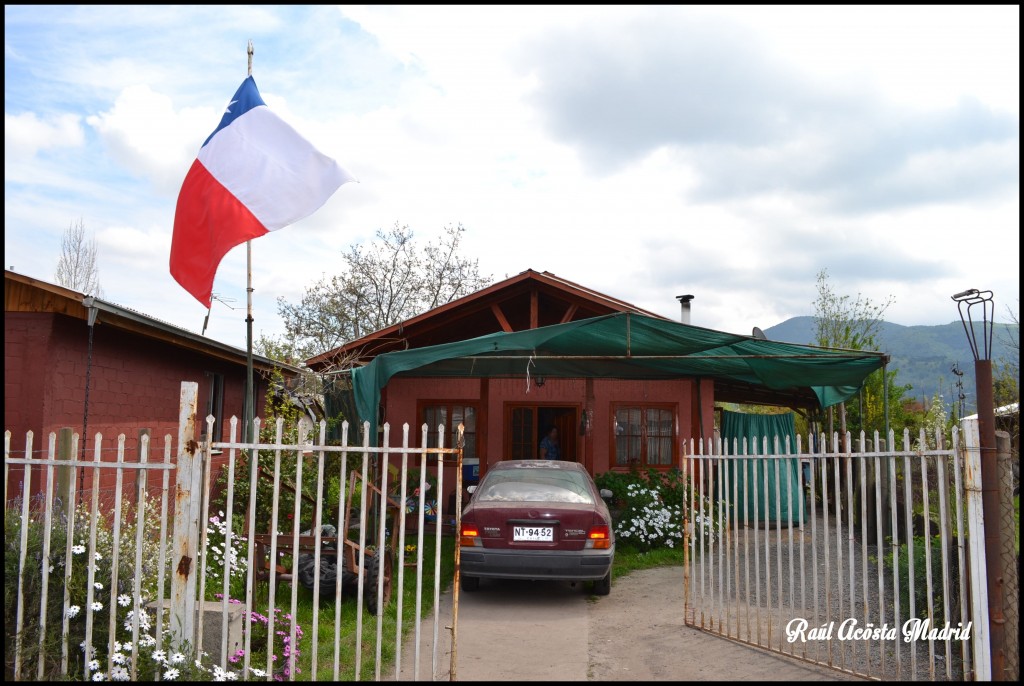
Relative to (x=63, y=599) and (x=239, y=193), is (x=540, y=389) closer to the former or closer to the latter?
(x=239, y=193)

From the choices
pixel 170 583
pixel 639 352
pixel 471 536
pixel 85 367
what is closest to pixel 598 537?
pixel 471 536

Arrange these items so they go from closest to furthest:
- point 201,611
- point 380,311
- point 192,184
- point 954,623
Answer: point 201,611 < point 954,623 < point 192,184 < point 380,311

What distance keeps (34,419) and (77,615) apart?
4282 millimetres

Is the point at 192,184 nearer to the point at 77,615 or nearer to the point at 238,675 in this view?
the point at 77,615

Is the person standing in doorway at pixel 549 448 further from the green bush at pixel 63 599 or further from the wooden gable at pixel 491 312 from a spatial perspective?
the green bush at pixel 63 599

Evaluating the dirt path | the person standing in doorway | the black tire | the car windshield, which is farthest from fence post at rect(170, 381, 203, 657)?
the person standing in doorway

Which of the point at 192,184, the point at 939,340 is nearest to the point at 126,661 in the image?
the point at 192,184

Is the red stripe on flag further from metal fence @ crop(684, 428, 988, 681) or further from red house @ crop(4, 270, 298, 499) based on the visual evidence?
metal fence @ crop(684, 428, 988, 681)

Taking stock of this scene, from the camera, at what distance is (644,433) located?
14.6 m

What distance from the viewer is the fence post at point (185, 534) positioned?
4594mm

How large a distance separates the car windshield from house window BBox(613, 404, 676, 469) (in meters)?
5.37

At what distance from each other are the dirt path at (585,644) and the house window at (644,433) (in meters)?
5.55

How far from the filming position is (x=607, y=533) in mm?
8203

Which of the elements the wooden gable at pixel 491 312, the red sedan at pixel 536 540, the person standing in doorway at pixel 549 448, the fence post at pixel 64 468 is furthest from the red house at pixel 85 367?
the person standing in doorway at pixel 549 448
